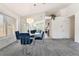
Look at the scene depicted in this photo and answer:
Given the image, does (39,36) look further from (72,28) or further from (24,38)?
(72,28)

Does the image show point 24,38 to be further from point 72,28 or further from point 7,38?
point 72,28

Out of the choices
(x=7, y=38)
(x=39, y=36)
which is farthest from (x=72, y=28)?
(x=7, y=38)

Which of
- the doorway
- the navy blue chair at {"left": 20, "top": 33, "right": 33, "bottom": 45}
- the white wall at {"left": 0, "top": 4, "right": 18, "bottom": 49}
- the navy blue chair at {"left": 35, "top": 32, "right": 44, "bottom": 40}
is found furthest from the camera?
the doorway

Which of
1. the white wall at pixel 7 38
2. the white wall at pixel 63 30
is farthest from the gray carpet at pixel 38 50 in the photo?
the white wall at pixel 63 30

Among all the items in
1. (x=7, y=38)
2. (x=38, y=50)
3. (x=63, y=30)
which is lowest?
(x=38, y=50)

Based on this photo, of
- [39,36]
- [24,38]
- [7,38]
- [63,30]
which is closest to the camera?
[24,38]

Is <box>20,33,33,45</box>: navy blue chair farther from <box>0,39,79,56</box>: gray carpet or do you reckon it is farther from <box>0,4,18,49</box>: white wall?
<box>0,4,18,49</box>: white wall

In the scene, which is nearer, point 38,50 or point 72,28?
point 38,50

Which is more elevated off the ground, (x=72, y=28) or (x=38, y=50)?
(x=72, y=28)

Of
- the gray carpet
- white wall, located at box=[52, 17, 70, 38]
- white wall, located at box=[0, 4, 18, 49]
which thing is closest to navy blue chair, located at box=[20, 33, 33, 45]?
the gray carpet

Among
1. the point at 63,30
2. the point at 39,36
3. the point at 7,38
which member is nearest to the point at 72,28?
the point at 63,30

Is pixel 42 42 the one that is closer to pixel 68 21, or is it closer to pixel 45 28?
pixel 45 28

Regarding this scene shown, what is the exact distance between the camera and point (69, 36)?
6840mm

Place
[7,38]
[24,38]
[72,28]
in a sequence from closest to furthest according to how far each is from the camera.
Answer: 1. [24,38]
2. [7,38]
3. [72,28]
